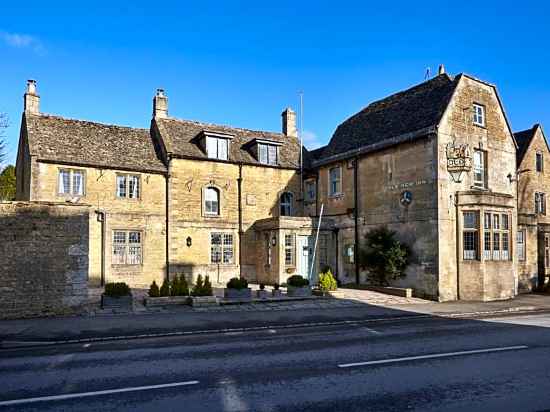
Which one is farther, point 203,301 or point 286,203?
point 286,203

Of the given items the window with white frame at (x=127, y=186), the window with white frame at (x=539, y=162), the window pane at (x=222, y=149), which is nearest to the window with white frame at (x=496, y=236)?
the window with white frame at (x=539, y=162)

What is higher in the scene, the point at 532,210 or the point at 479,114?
the point at 479,114

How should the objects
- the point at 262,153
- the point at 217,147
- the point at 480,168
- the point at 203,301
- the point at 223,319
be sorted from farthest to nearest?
1. the point at 262,153
2. the point at 217,147
3. the point at 480,168
4. the point at 203,301
5. the point at 223,319

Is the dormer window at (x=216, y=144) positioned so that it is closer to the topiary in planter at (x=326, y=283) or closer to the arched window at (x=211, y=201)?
the arched window at (x=211, y=201)

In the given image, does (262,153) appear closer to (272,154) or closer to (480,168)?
(272,154)

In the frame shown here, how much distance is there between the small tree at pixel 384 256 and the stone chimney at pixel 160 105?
15638mm

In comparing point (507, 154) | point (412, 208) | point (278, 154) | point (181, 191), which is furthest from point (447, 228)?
point (181, 191)

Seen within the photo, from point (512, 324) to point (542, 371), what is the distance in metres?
6.89

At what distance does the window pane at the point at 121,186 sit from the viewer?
1010 inches

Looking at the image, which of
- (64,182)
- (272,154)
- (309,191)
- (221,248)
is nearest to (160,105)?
(272,154)

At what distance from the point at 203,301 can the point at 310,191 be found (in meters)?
14.7

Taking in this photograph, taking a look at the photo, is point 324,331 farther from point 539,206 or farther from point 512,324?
point 539,206

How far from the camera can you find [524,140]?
31.0 m

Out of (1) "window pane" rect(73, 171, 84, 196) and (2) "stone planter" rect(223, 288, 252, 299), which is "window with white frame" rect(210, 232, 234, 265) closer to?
(1) "window pane" rect(73, 171, 84, 196)
